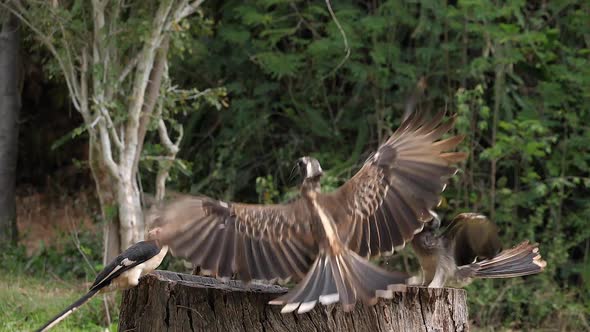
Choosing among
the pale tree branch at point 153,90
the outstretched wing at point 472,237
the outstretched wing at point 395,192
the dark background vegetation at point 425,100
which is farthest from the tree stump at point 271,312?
the dark background vegetation at point 425,100

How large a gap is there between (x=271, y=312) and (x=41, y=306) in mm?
4487

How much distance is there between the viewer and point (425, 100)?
8.64 m

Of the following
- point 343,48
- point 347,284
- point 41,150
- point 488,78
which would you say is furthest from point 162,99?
point 41,150

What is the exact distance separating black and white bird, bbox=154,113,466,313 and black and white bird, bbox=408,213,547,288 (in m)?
0.79

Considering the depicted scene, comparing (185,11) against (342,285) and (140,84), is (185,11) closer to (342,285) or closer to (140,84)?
(140,84)

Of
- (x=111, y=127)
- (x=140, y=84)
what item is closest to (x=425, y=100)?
(x=140, y=84)

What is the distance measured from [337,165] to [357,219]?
529 centimetres

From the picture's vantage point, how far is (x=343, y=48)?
31.6 feet

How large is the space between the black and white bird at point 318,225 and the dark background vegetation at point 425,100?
404 centimetres

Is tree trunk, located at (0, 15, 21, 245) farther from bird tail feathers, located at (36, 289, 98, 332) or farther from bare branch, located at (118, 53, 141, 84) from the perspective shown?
bird tail feathers, located at (36, 289, 98, 332)

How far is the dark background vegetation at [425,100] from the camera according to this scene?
9.31 m

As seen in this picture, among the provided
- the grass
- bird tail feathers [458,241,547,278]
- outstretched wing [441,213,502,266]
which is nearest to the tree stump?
bird tail feathers [458,241,547,278]

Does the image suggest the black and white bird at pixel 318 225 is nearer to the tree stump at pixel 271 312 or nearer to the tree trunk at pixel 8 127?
the tree stump at pixel 271 312

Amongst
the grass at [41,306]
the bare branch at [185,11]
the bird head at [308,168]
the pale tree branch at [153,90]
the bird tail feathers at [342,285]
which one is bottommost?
the grass at [41,306]
